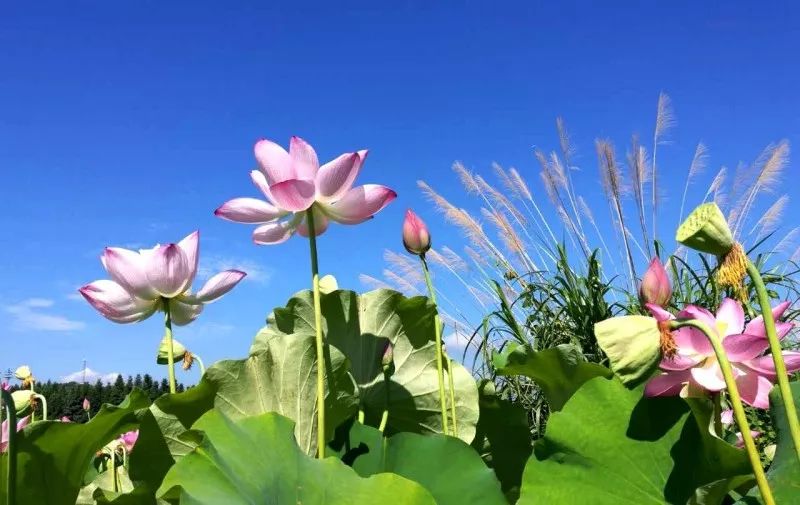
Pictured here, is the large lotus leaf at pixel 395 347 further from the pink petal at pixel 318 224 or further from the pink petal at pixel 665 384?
the pink petal at pixel 665 384

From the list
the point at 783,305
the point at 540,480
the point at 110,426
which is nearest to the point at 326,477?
the point at 540,480

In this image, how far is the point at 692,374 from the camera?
62cm

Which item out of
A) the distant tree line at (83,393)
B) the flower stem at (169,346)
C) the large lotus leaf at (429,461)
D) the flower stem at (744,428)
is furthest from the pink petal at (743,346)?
the distant tree line at (83,393)

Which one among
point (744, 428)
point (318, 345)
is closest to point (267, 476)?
point (318, 345)

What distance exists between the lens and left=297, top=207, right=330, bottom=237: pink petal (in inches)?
31.3

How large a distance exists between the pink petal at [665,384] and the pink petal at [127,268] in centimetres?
56

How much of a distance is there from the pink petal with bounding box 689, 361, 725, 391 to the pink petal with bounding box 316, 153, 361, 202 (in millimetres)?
386

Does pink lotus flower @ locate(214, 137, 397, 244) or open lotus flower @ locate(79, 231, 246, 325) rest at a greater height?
pink lotus flower @ locate(214, 137, 397, 244)

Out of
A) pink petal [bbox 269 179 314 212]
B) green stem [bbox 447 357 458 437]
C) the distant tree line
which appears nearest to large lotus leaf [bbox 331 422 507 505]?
green stem [bbox 447 357 458 437]

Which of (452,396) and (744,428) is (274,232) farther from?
(744,428)

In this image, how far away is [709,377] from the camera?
608 mm

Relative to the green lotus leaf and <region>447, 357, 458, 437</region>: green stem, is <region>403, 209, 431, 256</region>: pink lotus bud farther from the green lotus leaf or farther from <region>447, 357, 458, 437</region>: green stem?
the green lotus leaf

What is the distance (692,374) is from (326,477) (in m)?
0.33

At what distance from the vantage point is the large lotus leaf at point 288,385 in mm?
747
